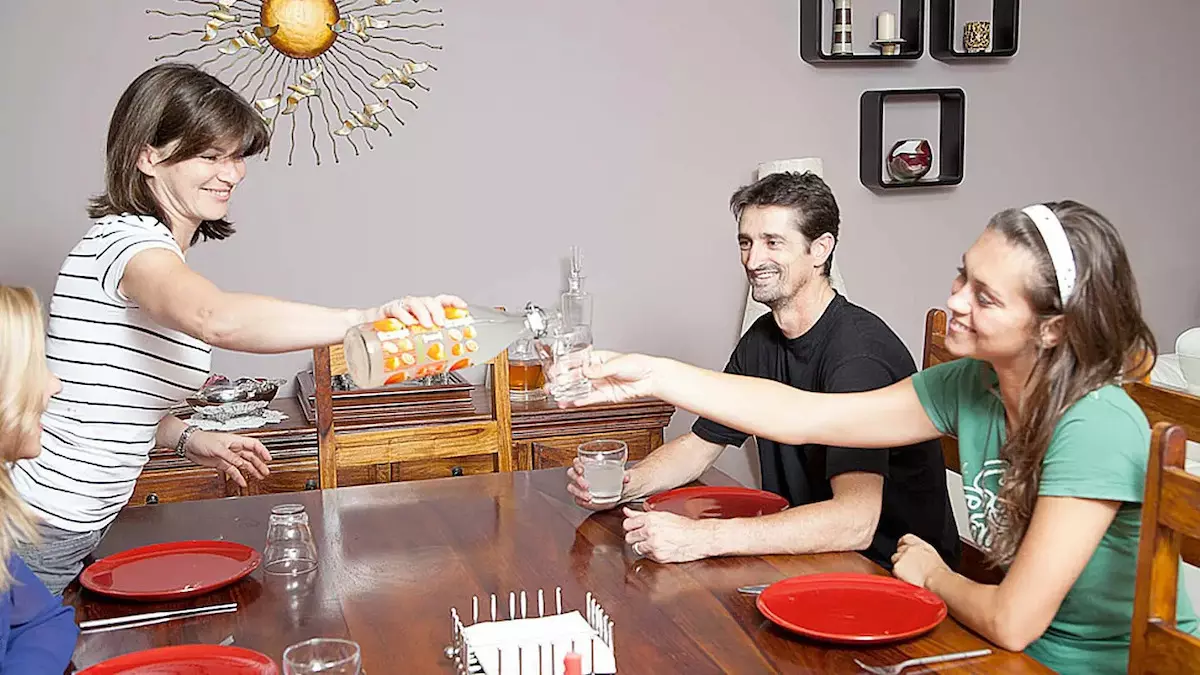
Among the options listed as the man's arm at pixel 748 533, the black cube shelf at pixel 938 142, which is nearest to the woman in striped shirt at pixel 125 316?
the man's arm at pixel 748 533

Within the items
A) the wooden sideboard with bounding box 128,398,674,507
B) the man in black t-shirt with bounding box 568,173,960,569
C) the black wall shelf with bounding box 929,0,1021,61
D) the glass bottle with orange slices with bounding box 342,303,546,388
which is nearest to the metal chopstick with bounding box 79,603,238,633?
the glass bottle with orange slices with bounding box 342,303,546,388

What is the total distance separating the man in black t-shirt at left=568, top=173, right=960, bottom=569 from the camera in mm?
2199

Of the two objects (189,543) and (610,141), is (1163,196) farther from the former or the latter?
(189,543)

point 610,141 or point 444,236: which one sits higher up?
point 610,141

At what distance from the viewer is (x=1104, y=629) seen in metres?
1.75

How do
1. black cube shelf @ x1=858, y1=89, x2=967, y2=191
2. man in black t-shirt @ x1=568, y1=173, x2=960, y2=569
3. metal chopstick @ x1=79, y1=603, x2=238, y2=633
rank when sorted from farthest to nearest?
black cube shelf @ x1=858, y1=89, x2=967, y2=191
man in black t-shirt @ x1=568, y1=173, x2=960, y2=569
metal chopstick @ x1=79, y1=603, x2=238, y2=633

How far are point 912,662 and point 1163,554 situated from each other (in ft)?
1.09

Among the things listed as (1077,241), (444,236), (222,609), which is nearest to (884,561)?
(1077,241)

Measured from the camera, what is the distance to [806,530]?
202cm

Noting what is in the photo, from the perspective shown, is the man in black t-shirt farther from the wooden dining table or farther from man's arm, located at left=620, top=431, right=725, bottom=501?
the wooden dining table

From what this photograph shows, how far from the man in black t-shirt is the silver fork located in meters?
0.46

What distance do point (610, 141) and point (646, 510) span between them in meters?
1.87

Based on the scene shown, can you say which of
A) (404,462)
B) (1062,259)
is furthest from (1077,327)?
(404,462)

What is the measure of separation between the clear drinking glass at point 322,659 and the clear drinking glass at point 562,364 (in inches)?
26.7
